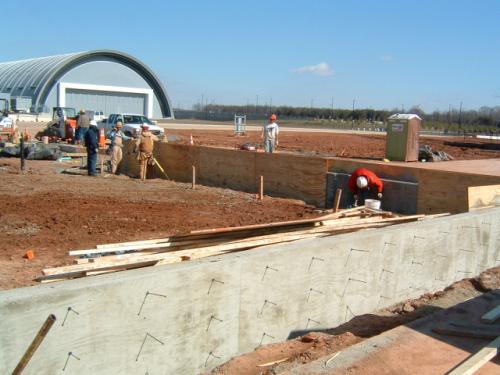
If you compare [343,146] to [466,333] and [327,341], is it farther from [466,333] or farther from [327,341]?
[327,341]

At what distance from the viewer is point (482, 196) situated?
1048 centimetres

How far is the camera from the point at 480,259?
8.20 metres

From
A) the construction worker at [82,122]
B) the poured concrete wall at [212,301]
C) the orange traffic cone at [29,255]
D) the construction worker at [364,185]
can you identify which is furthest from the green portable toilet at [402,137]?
the construction worker at [82,122]

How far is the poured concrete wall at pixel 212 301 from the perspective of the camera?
3863mm

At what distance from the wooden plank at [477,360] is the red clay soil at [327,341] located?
0.99 metres

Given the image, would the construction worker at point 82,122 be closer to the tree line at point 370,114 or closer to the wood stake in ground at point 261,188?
the wood stake in ground at point 261,188

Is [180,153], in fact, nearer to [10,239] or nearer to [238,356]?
[10,239]

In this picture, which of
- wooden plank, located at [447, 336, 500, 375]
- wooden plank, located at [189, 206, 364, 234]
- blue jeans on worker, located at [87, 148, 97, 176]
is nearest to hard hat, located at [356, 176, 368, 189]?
wooden plank, located at [189, 206, 364, 234]

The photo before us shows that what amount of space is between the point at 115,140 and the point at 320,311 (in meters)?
15.7

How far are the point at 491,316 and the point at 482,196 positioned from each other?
194 inches

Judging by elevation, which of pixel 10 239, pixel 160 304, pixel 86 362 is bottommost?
pixel 10 239

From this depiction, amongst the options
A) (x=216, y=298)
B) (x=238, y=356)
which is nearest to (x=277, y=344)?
(x=238, y=356)

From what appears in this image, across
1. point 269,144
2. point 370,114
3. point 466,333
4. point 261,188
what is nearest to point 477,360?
point 466,333

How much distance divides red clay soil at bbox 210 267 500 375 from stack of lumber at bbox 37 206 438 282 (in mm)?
1106
